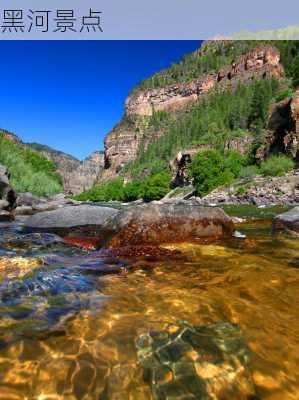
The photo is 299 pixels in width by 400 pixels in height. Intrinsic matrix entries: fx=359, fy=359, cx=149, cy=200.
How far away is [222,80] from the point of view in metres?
192

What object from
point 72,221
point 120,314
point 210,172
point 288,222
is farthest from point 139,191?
point 120,314

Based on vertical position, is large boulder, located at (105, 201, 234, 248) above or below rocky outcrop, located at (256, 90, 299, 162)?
below

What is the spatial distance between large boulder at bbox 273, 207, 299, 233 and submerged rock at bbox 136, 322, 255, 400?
835 cm

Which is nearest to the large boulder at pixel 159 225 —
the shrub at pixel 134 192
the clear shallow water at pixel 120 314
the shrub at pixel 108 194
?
the clear shallow water at pixel 120 314

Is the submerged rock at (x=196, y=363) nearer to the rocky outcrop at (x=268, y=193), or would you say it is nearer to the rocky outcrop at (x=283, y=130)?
the rocky outcrop at (x=268, y=193)

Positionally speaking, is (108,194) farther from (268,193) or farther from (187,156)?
(268,193)

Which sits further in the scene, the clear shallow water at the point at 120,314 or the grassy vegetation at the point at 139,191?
the grassy vegetation at the point at 139,191

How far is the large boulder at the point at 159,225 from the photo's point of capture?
28.6ft

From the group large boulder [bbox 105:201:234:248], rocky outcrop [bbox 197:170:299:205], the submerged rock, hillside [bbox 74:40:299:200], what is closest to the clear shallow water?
the submerged rock

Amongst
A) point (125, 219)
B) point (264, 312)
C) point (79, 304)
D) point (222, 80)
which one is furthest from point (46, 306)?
point (222, 80)

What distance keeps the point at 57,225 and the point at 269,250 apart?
741 centimetres

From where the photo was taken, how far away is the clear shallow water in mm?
2848

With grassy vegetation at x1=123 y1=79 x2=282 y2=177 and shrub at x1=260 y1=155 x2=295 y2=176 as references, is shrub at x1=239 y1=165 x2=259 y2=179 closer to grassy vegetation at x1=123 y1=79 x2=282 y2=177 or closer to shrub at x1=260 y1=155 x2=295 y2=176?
shrub at x1=260 y1=155 x2=295 y2=176

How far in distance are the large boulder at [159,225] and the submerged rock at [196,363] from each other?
16.7ft
